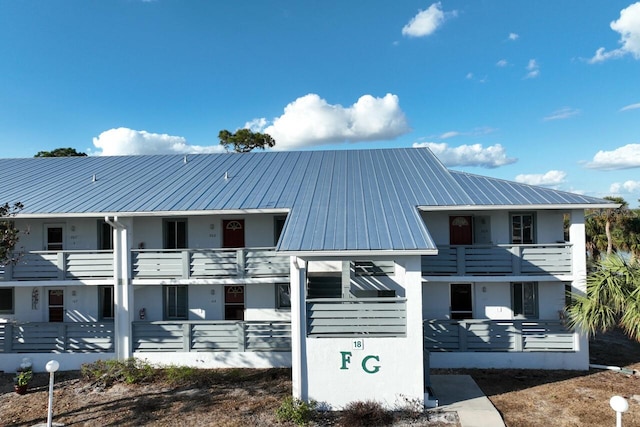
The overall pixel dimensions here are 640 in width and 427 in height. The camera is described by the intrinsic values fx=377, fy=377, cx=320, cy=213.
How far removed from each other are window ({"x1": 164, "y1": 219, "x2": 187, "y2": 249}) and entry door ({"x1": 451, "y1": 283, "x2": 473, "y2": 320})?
1098 centimetres

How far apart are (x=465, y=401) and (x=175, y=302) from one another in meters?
11.2

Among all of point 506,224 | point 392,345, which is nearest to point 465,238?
point 506,224

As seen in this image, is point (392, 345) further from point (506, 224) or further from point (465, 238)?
point (506, 224)

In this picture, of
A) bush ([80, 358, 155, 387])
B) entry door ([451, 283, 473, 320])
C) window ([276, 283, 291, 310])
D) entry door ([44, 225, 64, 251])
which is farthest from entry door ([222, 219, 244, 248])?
entry door ([451, 283, 473, 320])

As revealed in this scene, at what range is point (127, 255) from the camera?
14.0 metres

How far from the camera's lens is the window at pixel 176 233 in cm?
1541

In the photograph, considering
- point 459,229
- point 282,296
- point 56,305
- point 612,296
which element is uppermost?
point 459,229

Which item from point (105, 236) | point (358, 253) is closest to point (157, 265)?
point (105, 236)

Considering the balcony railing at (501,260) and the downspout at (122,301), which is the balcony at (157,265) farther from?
the balcony railing at (501,260)

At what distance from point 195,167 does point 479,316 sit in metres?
14.6

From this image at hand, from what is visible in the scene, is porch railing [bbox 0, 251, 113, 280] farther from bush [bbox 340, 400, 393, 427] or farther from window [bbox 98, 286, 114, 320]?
bush [bbox 340, 400, 393, 427]

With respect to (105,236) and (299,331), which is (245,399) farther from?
(105,236)

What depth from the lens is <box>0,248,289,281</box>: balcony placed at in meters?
13.7

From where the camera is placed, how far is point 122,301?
1389 centimetres
